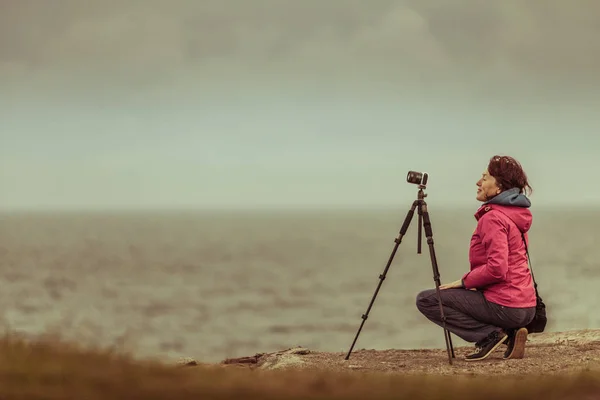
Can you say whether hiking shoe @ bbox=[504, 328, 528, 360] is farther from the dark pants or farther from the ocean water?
the ocean water

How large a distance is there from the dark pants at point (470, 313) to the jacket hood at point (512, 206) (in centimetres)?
78

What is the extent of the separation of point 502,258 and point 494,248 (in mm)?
112

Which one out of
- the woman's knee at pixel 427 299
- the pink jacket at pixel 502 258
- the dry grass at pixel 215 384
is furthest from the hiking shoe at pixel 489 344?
the dry grass at pixel 215 384

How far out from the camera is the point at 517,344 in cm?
791

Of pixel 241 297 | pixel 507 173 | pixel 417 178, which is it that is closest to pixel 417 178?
pixel 417 178

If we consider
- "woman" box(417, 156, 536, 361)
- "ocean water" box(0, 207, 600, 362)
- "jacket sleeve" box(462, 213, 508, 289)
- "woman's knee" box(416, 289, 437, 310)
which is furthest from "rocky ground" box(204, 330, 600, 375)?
"ocean water" box(0, 207, 600, 362)

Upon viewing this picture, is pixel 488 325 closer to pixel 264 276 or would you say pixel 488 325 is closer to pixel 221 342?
pixel 221 342

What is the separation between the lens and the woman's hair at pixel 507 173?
765 centimetres

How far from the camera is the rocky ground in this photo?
7.35 m

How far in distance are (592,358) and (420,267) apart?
127 ft

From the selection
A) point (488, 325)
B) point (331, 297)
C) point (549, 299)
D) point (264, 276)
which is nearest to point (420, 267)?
point (264, 276)

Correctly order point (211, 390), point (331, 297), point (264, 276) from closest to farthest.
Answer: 1. point (211, 390)
2. point (331, 297)
3. point (264, 276)

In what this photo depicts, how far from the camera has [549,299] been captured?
2788 cm

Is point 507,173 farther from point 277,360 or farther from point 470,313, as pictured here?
point 277,360
